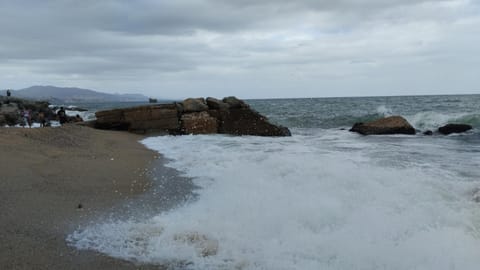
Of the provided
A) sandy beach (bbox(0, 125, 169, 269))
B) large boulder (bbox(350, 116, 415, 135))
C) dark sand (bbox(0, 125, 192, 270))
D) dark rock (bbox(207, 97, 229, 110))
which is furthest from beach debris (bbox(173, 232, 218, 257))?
large boulder (bbox(350, 116, 415, 135))

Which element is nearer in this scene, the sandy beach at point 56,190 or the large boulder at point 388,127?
the sandy beach at point 56,190

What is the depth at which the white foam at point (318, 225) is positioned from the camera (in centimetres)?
428

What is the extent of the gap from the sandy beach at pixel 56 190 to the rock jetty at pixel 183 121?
608cm

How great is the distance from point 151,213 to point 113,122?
14.6 metres

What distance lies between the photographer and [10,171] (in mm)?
7984

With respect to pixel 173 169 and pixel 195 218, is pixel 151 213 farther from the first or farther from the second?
pixel 173 169

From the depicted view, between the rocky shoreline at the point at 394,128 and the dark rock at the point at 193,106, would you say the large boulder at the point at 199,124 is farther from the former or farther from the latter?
the rocky shoreline at the point at 394,128

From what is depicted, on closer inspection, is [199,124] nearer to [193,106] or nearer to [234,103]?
[193,106]

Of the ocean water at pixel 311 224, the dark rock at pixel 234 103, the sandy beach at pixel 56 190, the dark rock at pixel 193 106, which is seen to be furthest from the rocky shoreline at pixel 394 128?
the ocean water at pixel 311 224

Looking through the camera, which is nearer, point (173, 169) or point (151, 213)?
point (151, 213)

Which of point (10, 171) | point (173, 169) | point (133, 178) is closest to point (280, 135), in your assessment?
point (173, 169)

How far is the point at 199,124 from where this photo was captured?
19.5m

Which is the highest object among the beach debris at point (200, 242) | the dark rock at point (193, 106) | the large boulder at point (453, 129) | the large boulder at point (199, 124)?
the dark rock at point (193, 106)

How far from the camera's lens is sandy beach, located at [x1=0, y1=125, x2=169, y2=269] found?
173 inches
